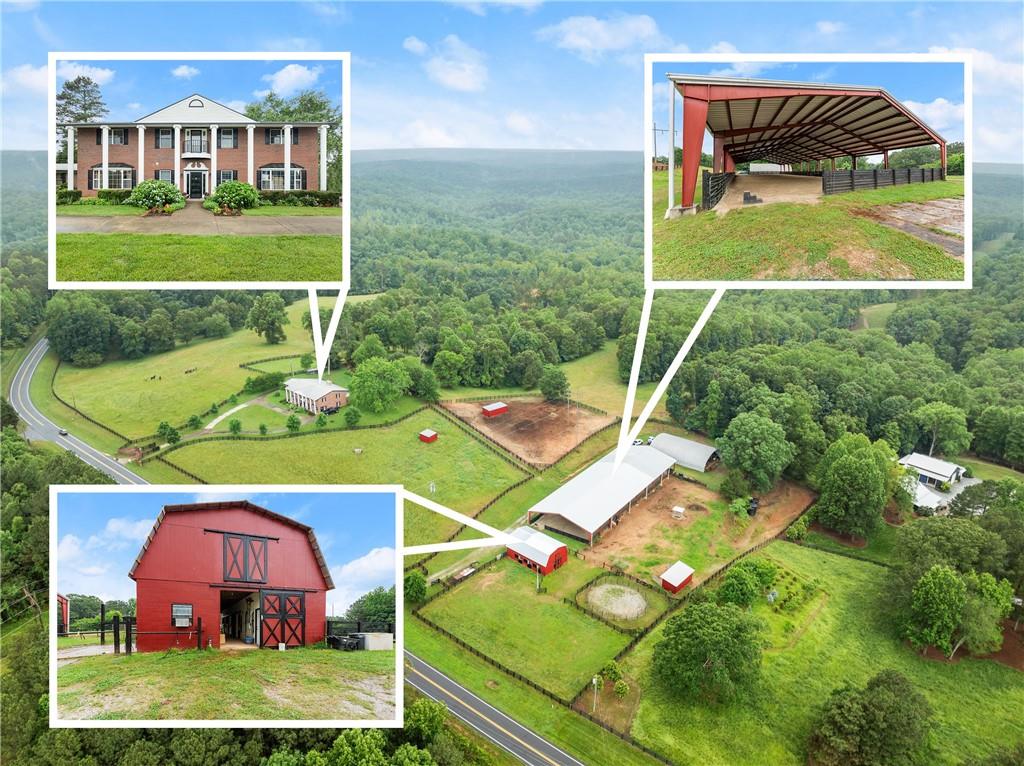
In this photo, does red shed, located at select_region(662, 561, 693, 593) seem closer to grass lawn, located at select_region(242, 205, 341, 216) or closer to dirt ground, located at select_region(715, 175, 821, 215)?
dirt ground, located at select_region(715, 175, 821, 215)

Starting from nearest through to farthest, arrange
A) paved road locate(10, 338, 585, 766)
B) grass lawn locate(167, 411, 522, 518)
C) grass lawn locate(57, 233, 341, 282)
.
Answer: grass lawn locate(57, 233, 341, 282), paved road locate(10, 338, 585, 766), grass lawn locate(167, 411, 522, 518)

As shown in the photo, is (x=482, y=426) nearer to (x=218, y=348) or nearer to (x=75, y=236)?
(x=218, y=348)

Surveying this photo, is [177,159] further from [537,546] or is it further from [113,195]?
[537,546]

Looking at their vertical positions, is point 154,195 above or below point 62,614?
above

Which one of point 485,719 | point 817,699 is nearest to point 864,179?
point 817,699

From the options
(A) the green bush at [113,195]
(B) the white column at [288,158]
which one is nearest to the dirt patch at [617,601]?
(B) the white column at [288,158]

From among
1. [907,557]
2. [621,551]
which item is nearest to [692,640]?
[621,551]

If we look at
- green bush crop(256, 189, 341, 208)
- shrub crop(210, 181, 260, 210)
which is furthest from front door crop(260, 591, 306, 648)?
shrub crop(210, 181, 260, 210)
